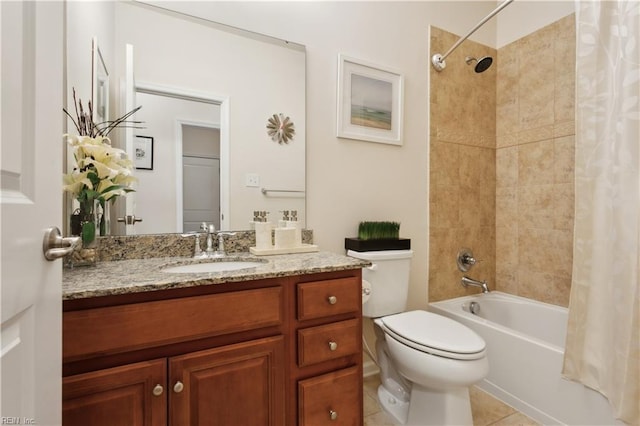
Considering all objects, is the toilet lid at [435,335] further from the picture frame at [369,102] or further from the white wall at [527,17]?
the white wall at [527,17]

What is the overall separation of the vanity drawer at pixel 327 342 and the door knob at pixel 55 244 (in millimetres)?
721

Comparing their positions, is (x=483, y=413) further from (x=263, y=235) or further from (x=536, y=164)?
(x=536, y=164)

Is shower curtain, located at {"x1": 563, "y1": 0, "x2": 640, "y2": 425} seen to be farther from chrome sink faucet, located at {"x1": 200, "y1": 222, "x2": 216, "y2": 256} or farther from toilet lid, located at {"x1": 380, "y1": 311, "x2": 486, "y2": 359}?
chrome sink faucet, located at {"x1": 200, "y1": 222, "x2": 216, "y2": 256}

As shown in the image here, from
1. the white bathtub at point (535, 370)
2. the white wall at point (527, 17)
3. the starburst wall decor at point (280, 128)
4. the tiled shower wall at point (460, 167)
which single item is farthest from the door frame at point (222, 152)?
the white wall at point (527, 17)

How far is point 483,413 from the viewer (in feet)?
5.11

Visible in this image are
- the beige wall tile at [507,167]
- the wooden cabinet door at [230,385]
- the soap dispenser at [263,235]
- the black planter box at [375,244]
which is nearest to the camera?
the wooden cabinet door at [230,385]

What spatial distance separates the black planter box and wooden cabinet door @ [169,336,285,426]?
0.76 meters

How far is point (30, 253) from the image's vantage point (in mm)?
520

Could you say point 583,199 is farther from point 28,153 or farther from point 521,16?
point 28,153

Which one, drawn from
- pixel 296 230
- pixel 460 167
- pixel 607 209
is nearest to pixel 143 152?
pixel 296 230

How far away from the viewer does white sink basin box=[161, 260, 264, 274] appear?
4.02 ft

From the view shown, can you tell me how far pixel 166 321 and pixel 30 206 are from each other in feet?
1.56

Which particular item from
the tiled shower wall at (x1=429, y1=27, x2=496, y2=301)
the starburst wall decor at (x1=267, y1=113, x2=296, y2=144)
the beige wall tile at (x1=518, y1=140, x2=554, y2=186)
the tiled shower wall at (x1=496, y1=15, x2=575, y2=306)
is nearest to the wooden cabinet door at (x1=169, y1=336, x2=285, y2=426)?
the starburst wall decor at (x1=267, y1=113, x2=296, y2=144)

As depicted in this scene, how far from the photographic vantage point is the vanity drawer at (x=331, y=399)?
1.07 metres
